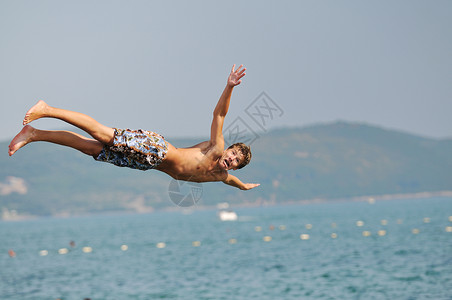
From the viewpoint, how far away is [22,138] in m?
9.80

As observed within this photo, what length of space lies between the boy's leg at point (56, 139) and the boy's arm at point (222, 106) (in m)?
1.82

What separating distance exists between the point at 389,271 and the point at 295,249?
111ft

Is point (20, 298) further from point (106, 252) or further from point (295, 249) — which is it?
point (106, 252)

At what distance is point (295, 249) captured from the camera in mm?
98750

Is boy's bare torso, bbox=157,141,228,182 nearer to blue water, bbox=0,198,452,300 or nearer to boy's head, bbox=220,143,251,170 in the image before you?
boy's head, bbox=220,143,251,170

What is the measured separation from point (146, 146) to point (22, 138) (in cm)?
188

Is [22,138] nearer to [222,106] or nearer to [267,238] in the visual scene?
[222,106]

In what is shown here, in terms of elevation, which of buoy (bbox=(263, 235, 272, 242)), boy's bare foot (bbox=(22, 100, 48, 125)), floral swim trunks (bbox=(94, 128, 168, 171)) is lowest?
buoy (bbox=(263, 235, 272, 242))

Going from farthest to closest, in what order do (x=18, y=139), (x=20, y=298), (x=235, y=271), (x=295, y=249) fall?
(x=295, y=249), (x=235, y=271), (x=20, y=298), (x=18, y=139)

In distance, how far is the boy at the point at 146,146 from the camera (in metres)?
9.42

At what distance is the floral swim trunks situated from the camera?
9844mm

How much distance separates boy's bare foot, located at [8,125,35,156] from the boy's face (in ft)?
9.77

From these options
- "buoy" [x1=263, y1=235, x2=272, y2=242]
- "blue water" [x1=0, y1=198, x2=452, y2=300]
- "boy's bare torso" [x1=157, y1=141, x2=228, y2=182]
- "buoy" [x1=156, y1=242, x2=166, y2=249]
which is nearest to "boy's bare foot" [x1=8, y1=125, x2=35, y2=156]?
"boy's bare torso" [x1=157, y1=141, x2=228, y2=182]

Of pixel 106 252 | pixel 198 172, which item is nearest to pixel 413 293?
pixel 198 172
